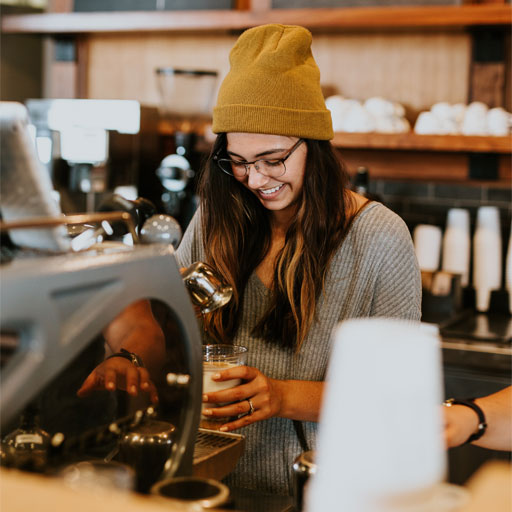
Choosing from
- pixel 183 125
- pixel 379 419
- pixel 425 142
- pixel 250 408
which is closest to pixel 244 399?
pixel 250 408

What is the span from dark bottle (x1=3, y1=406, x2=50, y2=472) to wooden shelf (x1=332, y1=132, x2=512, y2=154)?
2.27 m

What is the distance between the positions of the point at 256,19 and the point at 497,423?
7.73 feet

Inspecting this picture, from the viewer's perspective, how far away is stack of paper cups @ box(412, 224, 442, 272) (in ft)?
10.4

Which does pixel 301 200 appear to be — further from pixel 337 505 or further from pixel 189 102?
pixel 189 102

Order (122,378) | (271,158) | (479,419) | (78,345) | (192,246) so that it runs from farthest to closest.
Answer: (192,246), (271,158), (479,419), (122,378), (78,345)

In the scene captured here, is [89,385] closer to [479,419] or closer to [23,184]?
[23,184]

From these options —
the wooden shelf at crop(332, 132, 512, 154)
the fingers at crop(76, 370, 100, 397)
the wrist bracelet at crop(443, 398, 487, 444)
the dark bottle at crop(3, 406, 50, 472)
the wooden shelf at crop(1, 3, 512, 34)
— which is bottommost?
the wrist bracelet at crop(443, 398, 487, 444)

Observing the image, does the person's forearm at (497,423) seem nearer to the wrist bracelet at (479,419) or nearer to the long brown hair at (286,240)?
the wrist bracelet at (479,419)

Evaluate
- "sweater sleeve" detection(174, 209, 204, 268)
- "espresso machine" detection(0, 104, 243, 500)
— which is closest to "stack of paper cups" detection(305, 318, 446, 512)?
"espresso machine" detection(0, 104, 243, 500)

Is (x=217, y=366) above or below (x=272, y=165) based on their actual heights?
below

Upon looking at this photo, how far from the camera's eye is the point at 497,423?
124cm

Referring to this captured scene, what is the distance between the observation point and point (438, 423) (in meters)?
0.66

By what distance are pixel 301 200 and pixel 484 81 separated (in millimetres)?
1684

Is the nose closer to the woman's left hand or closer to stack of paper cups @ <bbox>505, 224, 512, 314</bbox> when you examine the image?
the woman's left hand
